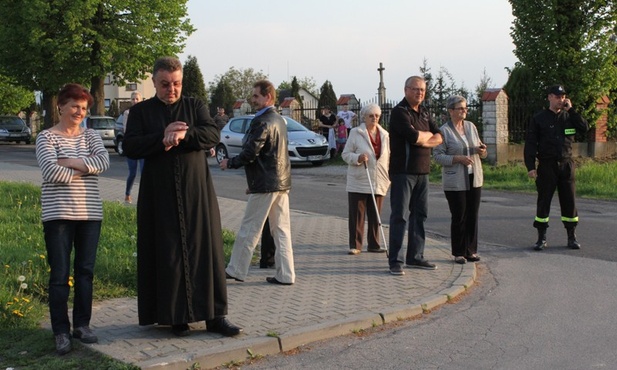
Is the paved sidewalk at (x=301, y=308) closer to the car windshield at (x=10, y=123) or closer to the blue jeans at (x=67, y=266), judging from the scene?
the blue jeans at (x=67, y=266)

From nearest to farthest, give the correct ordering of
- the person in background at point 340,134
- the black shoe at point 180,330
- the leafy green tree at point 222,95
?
1. the black shoe at point 180,330
2. the person in background at point 340,134
3. the leafy green tree at point 222,95

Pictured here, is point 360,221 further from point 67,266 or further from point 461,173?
point 67,266

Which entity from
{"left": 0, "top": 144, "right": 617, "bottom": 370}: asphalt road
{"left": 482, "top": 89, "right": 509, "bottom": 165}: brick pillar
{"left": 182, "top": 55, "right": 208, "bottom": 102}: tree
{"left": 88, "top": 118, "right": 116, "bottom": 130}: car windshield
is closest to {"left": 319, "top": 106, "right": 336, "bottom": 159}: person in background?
{"left": 482, "top": 89, "right": 509, "bottom": 165}: brick pillar

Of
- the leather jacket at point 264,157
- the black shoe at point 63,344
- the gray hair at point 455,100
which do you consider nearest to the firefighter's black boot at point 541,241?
the gray hair at point 455,100

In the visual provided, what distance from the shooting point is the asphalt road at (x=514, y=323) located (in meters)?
5.59

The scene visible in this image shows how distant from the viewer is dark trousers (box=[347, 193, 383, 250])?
959 centimetres

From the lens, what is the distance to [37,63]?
4047 cm

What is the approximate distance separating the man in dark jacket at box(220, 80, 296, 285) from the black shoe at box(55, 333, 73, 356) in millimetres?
2308

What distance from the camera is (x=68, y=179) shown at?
221 inches

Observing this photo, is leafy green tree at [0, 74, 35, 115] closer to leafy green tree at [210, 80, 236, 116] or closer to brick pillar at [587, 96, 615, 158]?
leafy green tree at [210, 80, 236, 116]

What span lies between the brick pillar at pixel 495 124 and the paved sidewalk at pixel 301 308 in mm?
12986

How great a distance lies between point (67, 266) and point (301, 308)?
2037mm

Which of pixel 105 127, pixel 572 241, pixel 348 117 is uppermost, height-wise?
pixel 348 117

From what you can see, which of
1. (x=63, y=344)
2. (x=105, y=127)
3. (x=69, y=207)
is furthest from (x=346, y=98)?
(x=63, y=344)
